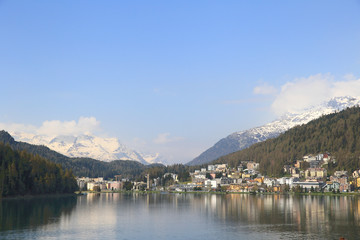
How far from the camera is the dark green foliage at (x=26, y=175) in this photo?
421 feet

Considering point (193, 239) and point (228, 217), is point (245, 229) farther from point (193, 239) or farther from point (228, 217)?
point (228, 217)

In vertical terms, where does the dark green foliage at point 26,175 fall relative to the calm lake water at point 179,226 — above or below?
above

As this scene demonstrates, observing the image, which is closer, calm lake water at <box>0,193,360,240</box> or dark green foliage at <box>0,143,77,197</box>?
calm lake water at <box>0,193,360,240</box>

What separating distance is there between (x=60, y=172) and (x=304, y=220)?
385ft

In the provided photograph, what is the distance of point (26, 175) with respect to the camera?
469 ft

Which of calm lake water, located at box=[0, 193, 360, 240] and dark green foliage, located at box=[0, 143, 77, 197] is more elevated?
dark green foliage, located at box=[0, 143, 77, 197]

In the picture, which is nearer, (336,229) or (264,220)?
(336,229)

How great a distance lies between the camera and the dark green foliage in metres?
128

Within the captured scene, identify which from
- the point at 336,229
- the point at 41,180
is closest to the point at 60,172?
the point at 41,180

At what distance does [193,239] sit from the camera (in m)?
60.0

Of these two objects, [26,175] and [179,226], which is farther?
[26,175]

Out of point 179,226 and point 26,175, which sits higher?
point 26,175

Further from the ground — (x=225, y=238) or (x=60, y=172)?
(x=60, y=172)

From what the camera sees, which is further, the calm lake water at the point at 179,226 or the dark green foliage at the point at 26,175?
the dark green foliage at the point at 26,175
